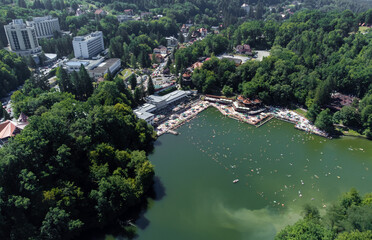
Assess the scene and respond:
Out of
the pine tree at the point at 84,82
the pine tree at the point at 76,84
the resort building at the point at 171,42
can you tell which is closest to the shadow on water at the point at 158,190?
the pine tree at the point at 84,82

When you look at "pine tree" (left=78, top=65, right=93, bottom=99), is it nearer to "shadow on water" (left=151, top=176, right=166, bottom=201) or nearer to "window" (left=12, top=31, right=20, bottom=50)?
"shadow on water" (left=151, top=176, right=166, bottom=201)

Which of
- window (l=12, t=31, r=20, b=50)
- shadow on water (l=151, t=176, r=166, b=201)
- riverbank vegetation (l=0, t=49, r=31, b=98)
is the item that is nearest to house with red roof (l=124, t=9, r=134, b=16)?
window (l=12, t=31, r=20, b=50)

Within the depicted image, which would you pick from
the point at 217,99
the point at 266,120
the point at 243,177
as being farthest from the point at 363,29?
the point at 243,177

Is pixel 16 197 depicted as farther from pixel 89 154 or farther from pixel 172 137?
pixel 172 137

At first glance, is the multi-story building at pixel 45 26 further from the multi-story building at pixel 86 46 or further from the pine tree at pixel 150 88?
the pine tree at pixel 150 88

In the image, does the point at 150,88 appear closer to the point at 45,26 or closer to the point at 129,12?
the point at 45,26
